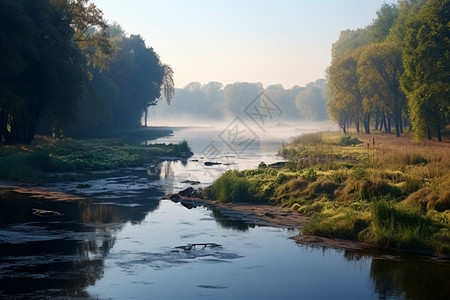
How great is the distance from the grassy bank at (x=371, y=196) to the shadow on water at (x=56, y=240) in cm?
643

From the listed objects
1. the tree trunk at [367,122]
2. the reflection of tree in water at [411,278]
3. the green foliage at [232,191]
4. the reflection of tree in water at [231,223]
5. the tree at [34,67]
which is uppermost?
the tree at [34,67]

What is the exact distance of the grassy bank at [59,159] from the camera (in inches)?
1368

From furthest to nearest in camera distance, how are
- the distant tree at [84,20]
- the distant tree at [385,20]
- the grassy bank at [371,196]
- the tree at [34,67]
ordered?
1. the distant tree at [385,20]
2. the distant tree at [84,20]
3. the tree at [34,67]
4. the grassy bank at [371,196]

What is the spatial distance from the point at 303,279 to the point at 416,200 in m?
9.24

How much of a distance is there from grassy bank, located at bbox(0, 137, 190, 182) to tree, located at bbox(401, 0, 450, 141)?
2505 cm

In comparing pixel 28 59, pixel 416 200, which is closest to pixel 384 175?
pixel 416 200

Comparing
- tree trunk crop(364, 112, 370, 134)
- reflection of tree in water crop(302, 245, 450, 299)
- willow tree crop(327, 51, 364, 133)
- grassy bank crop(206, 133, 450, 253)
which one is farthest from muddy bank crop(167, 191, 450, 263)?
tree trunk crop(364, 112, 370, 134)

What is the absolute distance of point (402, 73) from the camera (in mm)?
73062

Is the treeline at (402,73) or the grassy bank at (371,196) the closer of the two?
the grassy bank at (371,196)

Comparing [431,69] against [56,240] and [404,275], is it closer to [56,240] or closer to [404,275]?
[404,275]

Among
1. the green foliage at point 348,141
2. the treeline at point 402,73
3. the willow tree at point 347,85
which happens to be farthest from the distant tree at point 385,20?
the green foliage at point 348,141

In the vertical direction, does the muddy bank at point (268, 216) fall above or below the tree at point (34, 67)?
below

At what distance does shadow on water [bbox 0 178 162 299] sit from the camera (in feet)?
45.6

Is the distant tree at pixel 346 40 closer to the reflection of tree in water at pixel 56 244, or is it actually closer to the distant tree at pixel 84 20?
the distant tree at pixel 84 20
